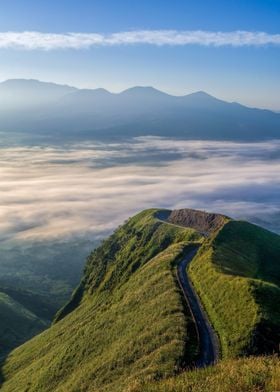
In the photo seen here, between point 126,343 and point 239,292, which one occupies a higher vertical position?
point 239,292

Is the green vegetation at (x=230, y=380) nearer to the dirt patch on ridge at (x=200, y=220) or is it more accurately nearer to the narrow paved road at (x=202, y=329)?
the narrow paved road at (x=202, y=329)

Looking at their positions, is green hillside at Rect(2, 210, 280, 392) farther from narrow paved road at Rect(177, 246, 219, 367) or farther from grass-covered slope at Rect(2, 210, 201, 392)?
narrow paved road at Rect(177, 246, 219, 367)

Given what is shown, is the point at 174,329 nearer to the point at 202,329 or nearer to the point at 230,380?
the point at 202,329

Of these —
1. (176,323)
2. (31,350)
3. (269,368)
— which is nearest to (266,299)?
(176,323)

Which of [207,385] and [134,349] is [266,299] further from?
[207,385]

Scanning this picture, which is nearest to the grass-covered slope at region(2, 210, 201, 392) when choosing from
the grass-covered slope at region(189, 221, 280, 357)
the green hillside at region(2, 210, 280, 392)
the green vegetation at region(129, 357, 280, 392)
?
the green hillside at region(2, 210, 280, 392)

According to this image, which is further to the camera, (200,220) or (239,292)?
(200,220)

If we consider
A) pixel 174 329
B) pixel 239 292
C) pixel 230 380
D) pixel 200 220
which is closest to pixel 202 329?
pixel 174 329
